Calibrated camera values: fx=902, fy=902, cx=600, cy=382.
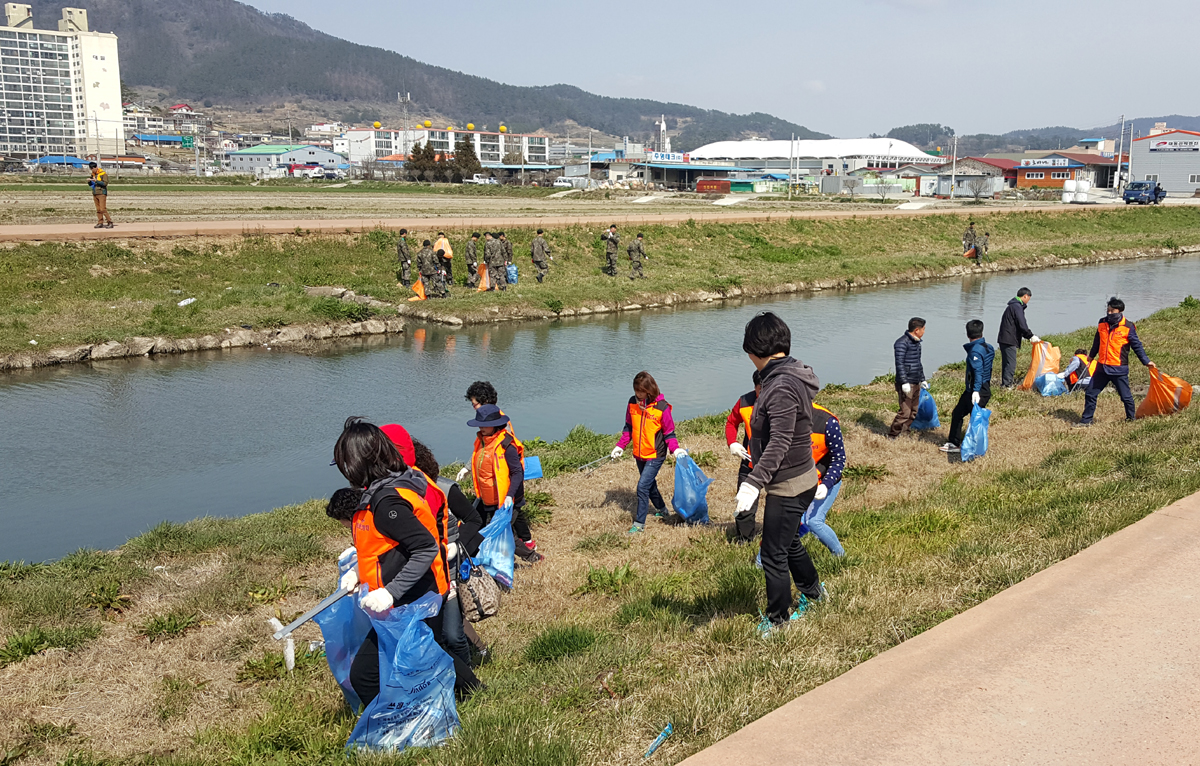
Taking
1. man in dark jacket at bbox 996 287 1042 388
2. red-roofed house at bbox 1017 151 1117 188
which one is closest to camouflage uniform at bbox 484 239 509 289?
man in dark jacket at bbox 996 287 1042 388

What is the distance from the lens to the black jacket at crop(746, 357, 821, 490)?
186 inches

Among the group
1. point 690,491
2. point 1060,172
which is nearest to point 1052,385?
point 690,491

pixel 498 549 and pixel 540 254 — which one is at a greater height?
pixel 540 254

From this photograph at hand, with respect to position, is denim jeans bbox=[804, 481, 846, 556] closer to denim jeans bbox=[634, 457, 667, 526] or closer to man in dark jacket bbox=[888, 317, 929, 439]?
denim jeans bbox=[634, 457, 667, 526]

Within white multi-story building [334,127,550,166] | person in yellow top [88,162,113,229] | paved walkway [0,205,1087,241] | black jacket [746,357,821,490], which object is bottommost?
black jacket [746,357,821,490]

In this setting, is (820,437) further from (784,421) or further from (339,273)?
(339,273)

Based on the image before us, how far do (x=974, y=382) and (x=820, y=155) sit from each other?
5606 inches

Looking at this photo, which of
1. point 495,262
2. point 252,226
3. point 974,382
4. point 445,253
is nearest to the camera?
point 974,382

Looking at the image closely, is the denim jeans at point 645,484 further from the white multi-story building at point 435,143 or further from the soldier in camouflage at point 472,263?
the white multi-story building at point 435,143

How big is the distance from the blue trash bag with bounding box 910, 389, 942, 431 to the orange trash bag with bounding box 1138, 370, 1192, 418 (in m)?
2.42

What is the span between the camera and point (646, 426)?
Result: 324 inches

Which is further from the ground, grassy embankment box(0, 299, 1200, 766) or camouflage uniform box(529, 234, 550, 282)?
camouflage uniform box(529, 234, 550, 282)

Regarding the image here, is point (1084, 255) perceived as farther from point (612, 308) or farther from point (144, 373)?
point (144, 373)

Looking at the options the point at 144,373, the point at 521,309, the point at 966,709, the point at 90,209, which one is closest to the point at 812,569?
the point at 966,709
